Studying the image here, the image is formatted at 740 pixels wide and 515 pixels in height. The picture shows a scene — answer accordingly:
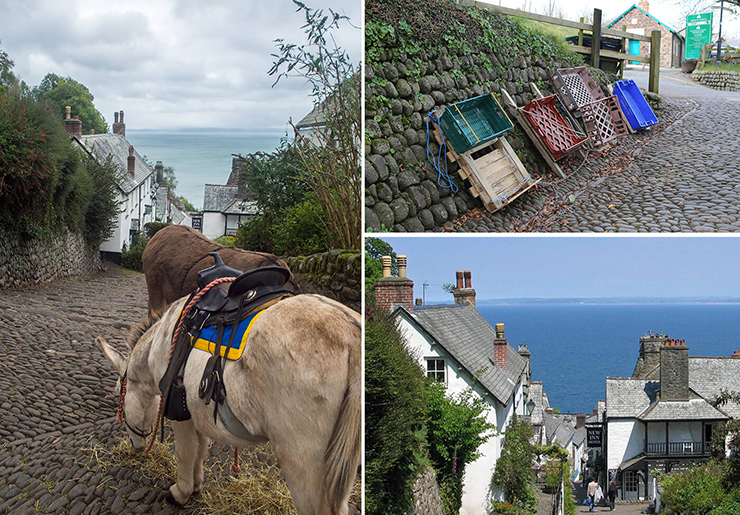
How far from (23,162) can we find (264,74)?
622cm

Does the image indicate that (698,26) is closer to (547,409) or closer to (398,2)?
(398,2)

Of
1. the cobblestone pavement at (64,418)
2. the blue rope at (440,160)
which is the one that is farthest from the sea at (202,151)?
the cobblestone pavement at (64,418)

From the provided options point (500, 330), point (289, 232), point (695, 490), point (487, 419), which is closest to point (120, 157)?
point (289, 232)

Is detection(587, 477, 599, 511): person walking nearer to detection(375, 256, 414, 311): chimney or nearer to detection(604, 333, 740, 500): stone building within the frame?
detection(604, 333, 740, 500): stone building

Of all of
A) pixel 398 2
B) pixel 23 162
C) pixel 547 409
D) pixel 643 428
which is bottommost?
pixel 643 428

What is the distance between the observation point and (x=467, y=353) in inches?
89.7

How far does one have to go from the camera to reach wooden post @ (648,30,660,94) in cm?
798

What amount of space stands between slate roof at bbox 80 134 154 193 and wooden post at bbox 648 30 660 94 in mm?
7164

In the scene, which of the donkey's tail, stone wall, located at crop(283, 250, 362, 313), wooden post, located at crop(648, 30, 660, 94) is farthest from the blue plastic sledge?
the donkey's tail

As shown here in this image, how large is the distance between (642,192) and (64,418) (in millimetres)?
4676

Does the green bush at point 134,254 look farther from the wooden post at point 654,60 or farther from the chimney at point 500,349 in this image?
the wooden post at point 654,60

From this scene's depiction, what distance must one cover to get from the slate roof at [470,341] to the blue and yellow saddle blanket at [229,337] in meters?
0.65

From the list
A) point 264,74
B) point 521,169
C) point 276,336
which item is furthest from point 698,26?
point 276,336

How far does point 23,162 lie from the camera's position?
809cm
